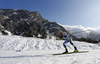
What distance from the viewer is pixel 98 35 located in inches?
5522

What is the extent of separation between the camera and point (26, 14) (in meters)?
189

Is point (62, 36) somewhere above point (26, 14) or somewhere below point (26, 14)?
below

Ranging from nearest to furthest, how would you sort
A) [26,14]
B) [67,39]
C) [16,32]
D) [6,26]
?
[67,39] < [6,26] < [16,32] < [26,14]

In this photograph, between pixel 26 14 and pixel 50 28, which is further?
pixel 26 14

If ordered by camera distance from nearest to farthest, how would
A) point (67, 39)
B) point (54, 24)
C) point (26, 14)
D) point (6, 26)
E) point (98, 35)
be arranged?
point (67, 39)
point (6, 26)
point (98, 35)
point (54, 24)
point (26, 14)

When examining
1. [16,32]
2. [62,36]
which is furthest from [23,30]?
[62,36]

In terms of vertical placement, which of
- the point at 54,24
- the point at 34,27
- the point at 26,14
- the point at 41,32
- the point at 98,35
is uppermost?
the point at 26,14

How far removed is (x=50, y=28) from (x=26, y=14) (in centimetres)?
7729

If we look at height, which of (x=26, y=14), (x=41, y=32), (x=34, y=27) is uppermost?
(x=26, y=14)

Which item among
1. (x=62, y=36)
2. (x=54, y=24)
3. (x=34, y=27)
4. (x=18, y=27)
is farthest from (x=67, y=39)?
(x=54, y=24)

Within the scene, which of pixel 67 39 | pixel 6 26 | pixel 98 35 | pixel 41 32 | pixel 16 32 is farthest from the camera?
pixel 98 35

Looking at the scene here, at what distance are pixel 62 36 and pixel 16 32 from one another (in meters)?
124

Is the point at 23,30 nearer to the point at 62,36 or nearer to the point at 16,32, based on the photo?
the point at 16,32

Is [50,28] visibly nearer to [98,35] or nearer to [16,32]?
[16,32]
